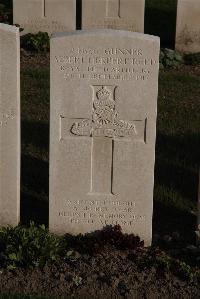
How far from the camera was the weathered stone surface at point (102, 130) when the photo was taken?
636 cm

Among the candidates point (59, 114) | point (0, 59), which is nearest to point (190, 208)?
point (59, 114)

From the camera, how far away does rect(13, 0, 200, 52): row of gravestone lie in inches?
569

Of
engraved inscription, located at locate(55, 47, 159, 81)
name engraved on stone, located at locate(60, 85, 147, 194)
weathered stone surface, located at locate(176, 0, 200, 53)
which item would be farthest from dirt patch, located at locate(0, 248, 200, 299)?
weathered stone surface, located at locate(176, 0, 200, 53)

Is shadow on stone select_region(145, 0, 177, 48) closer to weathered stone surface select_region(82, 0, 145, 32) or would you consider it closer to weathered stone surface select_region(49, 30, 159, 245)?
weathered stone surface select_region(82, 0, 145, 32)

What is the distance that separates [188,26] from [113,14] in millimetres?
1542

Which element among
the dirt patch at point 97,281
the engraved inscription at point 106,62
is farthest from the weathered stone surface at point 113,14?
the dirt patch at point 97,281

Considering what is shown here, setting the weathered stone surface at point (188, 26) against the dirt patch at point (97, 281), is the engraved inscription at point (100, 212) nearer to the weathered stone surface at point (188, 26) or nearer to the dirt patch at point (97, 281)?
the dirt patch at point (97, 281)

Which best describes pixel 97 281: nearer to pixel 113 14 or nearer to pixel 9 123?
pixel 9 123

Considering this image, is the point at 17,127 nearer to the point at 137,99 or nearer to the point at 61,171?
the point at 61,171

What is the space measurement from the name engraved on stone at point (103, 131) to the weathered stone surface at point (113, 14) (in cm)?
828

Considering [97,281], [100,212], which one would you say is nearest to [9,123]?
[100,212]

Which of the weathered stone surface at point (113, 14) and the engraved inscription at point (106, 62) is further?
the weathered stone surface at point (113, 14)

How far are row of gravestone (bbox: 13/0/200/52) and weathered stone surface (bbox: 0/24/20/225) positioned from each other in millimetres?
8184

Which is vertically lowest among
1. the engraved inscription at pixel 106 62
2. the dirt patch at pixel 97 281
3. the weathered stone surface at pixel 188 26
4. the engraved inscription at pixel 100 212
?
the dirt patch at pixel 97 281
